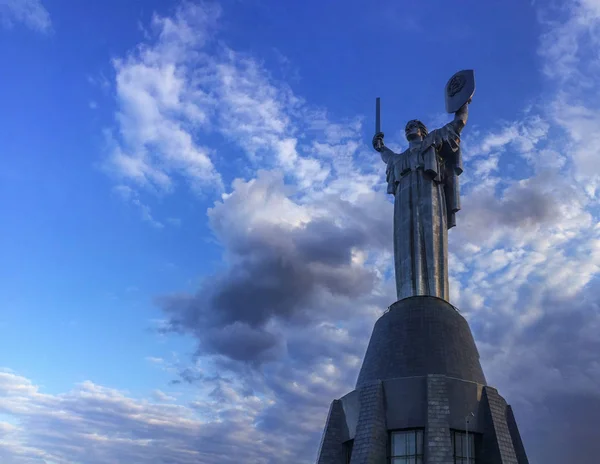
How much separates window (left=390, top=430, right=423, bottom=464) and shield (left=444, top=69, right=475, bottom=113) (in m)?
13.5

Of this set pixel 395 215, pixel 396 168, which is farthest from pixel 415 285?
pixel 396 168

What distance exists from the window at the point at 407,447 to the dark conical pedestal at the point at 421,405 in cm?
3

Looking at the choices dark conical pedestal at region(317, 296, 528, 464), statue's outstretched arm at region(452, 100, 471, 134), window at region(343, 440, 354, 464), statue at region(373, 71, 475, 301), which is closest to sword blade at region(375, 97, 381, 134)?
statue at region(373, 71, 475, 301)

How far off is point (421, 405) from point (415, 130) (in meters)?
12.2

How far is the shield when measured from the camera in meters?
25.2

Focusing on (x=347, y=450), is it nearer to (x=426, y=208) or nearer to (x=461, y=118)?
(x=426, y=208)

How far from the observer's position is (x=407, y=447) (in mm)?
19031

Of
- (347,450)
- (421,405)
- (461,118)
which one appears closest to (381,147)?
(461,118)

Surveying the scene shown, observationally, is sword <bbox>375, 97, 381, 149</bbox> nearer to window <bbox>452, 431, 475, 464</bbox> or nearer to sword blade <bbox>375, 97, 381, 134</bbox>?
sword blade <bbox>375, 97, 381, 134</bbox>

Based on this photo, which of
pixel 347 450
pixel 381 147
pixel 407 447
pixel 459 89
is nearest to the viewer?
pixel 407 447

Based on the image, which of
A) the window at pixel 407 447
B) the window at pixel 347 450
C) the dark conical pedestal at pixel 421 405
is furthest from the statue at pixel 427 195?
the window at pixel 347 450

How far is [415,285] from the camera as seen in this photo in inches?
924

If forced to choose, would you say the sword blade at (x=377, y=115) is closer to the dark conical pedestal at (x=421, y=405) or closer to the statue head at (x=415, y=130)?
the statue head at (x=415, y=130)

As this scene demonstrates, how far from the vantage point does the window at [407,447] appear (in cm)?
1875
